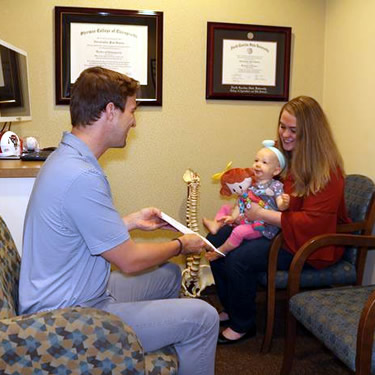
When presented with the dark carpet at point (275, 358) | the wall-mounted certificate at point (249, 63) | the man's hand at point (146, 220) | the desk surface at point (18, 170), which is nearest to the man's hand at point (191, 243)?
the man's hand at point (146, 220)

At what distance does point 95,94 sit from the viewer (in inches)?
61.7

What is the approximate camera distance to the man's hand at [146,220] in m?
1.99

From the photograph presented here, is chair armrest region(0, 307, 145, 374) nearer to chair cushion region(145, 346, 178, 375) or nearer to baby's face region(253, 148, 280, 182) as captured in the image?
chair cushion region(145, 346, 178, 375)

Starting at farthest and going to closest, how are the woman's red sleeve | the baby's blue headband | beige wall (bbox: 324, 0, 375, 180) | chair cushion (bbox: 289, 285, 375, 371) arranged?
beige wall (bbox: 324, 0, 375, 180) → the baby's blue headband → the woman's red sleeve → chair cushion (bbox: 289, 285, 375, 371)

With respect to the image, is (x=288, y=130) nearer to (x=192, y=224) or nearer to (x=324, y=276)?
(x=324, y=276)

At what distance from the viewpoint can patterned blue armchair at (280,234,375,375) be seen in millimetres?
1607

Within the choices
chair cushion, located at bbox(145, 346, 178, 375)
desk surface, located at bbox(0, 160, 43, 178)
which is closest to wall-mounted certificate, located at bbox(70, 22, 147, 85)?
desk surface, located at bbox(0, 160, 43, 178)

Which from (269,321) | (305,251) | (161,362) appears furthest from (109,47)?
(161,362)

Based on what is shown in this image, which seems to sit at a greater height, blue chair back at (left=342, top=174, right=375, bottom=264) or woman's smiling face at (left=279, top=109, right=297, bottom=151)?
woman's smiling face at (left=279, top=109, right=297, bottom=151)

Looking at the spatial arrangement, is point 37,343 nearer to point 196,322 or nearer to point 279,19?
point 196,322

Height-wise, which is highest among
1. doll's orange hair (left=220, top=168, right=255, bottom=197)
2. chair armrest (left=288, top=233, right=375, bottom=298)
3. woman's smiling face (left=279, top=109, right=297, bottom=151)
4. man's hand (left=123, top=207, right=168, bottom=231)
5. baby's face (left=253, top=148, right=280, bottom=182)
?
woman's smiling face (left=279, top=109, right=297, bottom=151)

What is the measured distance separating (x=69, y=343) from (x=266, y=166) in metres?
1.63

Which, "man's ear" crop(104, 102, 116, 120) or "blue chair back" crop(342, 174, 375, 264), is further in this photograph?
"blue chair back" crop(342, 174, 375, 264)

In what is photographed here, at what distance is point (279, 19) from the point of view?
10.9 feet
